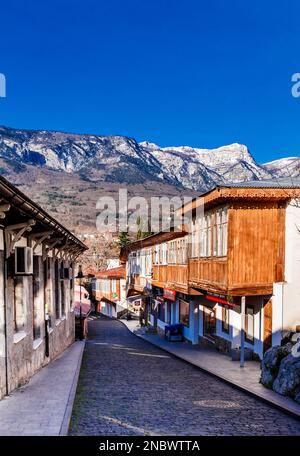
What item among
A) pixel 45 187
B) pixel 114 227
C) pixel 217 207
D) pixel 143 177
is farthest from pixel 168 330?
pixel 143 177

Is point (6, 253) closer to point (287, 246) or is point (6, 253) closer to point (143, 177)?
point (287, 246)

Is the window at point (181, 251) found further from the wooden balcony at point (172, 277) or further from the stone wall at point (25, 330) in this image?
the stone wall at point (25, 330)

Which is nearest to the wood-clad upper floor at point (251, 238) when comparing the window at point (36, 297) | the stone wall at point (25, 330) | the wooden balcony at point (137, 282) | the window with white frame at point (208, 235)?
the window with white frame at point (208, 235)

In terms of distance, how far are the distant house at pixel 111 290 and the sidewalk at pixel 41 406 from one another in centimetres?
3976

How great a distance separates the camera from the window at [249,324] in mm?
16688

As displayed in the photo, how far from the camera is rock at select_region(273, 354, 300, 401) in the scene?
10289 mm

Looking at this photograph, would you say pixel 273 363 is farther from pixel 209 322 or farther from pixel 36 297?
pixel 209 322

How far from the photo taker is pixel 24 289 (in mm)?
10938

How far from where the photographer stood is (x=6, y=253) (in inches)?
352

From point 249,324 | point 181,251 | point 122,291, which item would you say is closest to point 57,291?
point 249,324
